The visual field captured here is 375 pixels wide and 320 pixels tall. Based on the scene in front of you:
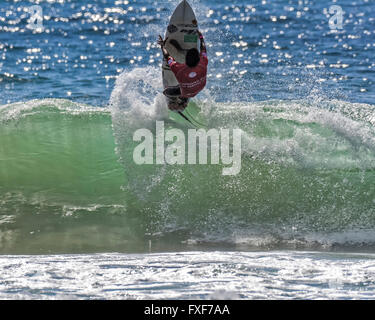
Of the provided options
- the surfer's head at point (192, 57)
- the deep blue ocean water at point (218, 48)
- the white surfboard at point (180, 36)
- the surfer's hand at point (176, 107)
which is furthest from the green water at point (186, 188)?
the deep blue ocean water at point (218, 48)

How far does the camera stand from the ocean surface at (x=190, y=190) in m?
7.00

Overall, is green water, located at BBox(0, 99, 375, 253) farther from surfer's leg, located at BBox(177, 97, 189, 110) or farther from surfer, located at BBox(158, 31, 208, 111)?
surfer, located at BBox(158, 31, 208, 111)

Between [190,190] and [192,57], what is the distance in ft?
6.84

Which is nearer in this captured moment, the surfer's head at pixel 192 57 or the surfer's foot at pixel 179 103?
the surfer's head at pixel 192 57

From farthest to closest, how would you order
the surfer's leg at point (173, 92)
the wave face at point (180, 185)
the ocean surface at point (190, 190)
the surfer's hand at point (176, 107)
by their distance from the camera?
1. the surfer's hand at point (176, 107)
2. the surfer's leg at point (173, 92)
3. the wave face at point (180, 185)
4. the ocean surface at point (190, 190)

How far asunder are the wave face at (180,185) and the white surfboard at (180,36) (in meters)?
1.13

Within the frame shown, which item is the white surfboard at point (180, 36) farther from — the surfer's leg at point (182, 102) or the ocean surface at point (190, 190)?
the ocean surface at point (190, 190)

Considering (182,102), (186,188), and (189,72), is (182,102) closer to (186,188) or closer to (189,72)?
(189,72)

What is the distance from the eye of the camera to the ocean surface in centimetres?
700

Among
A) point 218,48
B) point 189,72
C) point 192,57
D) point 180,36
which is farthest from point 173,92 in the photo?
point 218,48

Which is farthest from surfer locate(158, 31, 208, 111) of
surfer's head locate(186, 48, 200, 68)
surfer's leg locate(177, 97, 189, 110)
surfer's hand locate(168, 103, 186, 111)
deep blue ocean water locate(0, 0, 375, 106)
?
deep blue ocean water locate(0, 0, 375, 106)

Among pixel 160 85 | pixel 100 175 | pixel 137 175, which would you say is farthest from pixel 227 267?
pixel 160 85

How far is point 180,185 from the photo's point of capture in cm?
1009
